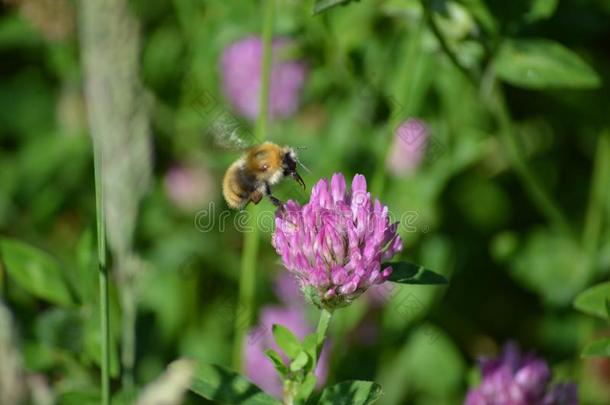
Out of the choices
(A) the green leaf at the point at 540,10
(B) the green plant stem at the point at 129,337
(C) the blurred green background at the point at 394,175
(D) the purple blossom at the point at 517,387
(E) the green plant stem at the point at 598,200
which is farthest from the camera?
(E) the green plant stem at the point at 598,200

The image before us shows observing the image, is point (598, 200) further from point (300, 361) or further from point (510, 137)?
point (300, 361)

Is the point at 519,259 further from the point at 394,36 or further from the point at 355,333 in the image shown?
the point at 394,36

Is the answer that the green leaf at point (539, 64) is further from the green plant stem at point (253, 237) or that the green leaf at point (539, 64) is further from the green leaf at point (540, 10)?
the green plant stem at point (253, 237)

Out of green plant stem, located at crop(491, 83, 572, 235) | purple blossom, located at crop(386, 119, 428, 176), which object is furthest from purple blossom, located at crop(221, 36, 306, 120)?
green plant stem, located at crop(491, 83, 572, 235)

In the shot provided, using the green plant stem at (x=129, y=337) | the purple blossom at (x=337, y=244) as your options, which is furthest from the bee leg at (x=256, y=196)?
the purple blossom at (x=337, y=244)

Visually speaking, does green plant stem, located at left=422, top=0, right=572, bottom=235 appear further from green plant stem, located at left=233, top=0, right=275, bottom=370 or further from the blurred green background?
green plant stem, located at left=233, top=0, right=275, bottom=370

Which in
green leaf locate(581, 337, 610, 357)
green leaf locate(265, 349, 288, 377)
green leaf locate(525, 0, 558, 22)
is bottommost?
green leaf locate(581, 337, 610, 357)
